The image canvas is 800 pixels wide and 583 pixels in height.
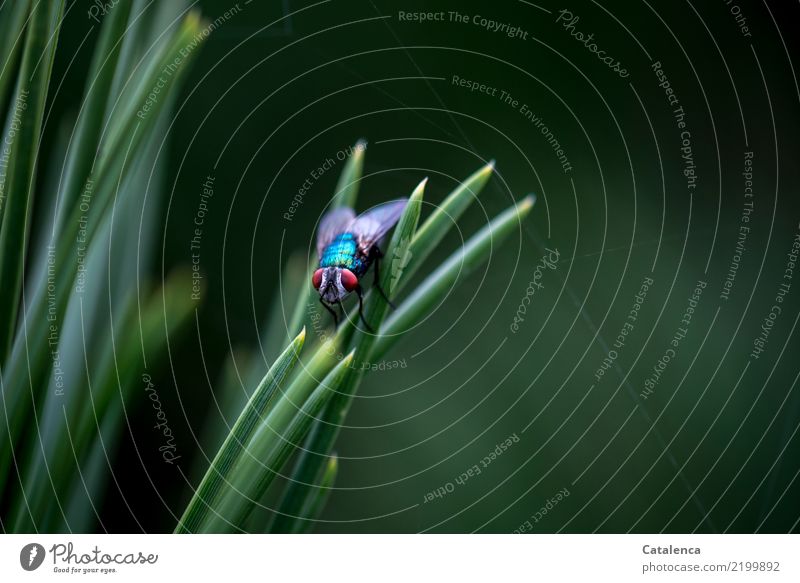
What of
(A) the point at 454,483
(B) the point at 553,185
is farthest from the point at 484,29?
(A) the point at 454,483

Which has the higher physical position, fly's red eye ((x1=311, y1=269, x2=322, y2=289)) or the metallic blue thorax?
the metallic blue thorax

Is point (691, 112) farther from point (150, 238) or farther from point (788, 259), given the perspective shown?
point (150, 238)

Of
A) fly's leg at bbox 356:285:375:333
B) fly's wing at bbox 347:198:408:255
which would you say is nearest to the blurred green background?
fly's wing at bbox 347:198:408:255

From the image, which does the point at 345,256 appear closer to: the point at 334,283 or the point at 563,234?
the point at 334,283

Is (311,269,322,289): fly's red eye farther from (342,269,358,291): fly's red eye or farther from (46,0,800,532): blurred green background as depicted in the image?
(46,0,800,532): blurred green background

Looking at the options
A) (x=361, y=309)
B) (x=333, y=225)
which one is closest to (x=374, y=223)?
(x=333, y=225)

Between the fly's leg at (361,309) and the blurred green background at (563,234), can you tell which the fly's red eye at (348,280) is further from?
the blurred green background at (563,234)

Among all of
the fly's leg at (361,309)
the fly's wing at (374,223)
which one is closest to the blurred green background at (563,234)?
the fly's wing at (374,223)
